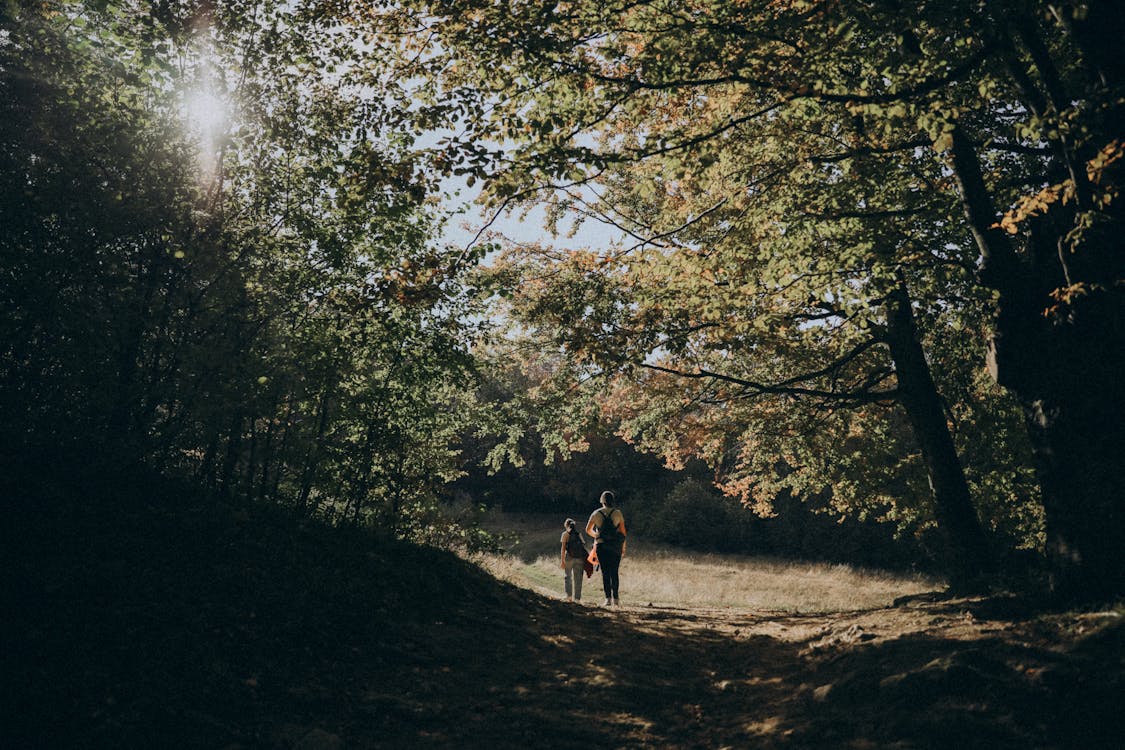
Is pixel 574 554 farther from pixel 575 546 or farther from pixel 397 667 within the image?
pixel 397 667

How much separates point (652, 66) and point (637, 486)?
37.1 m

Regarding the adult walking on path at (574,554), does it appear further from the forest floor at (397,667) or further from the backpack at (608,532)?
the forest floor at (397,667)

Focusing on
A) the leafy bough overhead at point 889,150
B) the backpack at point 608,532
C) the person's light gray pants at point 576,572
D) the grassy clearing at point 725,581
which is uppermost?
the leafy bough overhead at point 889,150

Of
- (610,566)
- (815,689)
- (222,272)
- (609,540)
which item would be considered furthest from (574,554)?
(222,272)

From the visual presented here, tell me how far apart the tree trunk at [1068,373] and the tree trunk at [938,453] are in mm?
3488

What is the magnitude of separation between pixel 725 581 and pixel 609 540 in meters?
10.3

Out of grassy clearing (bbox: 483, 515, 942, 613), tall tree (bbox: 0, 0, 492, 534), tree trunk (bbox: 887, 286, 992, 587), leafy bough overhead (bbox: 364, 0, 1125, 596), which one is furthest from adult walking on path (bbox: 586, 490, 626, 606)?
tree trunk (bbox: 887, 286, 992, 587)

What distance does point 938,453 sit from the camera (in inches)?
401

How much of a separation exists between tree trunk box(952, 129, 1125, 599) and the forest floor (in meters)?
0.64

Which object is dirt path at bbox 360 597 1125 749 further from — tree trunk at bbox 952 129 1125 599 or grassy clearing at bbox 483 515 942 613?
grassy clearing at bbox 483 515 942 613

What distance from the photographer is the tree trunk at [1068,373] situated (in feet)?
17.5

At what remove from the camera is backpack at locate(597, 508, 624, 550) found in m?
11.6

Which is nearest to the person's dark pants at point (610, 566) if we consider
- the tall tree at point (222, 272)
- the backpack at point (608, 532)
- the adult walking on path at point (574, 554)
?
the backpack at point (608, 532)

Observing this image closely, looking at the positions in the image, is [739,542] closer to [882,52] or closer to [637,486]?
[637,486]
